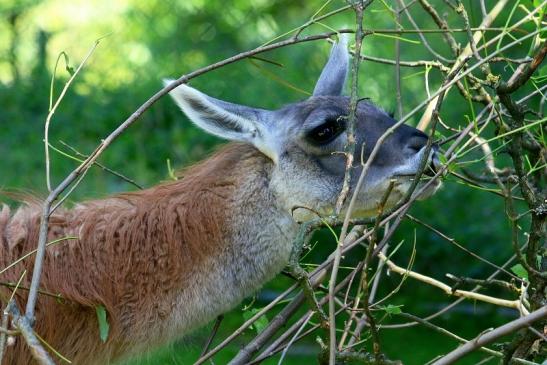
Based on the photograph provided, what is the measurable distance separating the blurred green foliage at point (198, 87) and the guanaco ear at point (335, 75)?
1.28 ft

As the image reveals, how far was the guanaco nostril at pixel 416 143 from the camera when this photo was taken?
5113 mm

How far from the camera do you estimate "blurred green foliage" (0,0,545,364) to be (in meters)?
8.66

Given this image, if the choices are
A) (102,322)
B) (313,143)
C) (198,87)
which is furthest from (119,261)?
(198,87)

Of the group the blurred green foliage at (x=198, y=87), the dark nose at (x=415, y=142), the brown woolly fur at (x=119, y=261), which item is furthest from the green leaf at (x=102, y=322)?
the dark nose at (x=415, y=142)

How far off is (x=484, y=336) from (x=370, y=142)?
2.27m

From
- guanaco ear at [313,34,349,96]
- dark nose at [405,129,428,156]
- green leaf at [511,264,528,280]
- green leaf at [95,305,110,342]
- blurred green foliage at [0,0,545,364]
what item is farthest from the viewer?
blurred green foliage at [0,0,545,364]

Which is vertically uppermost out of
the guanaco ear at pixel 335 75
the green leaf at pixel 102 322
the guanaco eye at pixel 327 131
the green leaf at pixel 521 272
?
the guanaco ear at pixel 335 75

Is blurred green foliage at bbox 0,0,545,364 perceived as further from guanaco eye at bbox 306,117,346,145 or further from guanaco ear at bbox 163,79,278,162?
guanaco eye at bbox 306,117,346,145

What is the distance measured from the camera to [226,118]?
17.4 feet

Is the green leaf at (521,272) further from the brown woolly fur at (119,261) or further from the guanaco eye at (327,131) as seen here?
the brown woolly fur at (119,261)

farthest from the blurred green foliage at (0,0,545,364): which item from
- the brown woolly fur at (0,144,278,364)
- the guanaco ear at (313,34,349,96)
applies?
the guanaco ear at (313,34,349,96)

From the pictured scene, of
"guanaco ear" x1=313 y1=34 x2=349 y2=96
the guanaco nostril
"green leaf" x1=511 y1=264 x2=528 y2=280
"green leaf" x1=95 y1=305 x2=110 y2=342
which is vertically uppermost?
"guanaco ear" x1=313 y1=34 x2=349 y2=96

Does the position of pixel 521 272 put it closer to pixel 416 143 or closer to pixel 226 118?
pixel 416 143

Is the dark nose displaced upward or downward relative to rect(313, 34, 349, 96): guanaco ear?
downward
